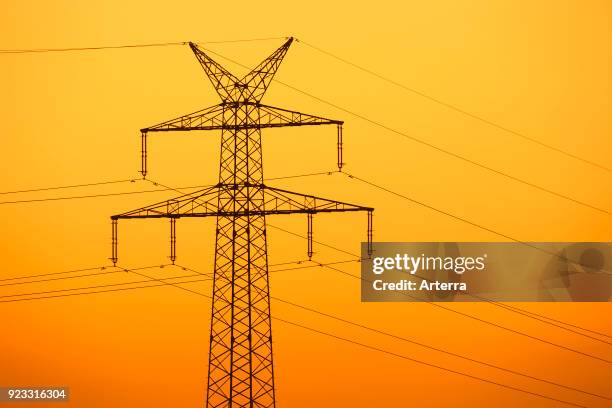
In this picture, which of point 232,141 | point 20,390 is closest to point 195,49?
point 232,141

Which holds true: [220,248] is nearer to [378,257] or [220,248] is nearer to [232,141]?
[232,141]

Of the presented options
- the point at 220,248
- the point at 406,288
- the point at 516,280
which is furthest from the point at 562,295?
the point at 220,248

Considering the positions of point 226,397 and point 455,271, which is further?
point 455,271

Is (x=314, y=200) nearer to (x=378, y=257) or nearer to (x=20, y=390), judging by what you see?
(x=378, y=257)

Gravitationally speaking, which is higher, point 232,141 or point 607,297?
point 232,141

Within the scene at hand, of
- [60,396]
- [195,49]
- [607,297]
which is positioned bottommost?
[60,396]

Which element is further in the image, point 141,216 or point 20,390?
point 20,390

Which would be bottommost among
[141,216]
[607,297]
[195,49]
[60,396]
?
[60,396]

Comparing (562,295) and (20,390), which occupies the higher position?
(562,295)

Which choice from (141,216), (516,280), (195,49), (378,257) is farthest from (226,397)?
(516,280)
